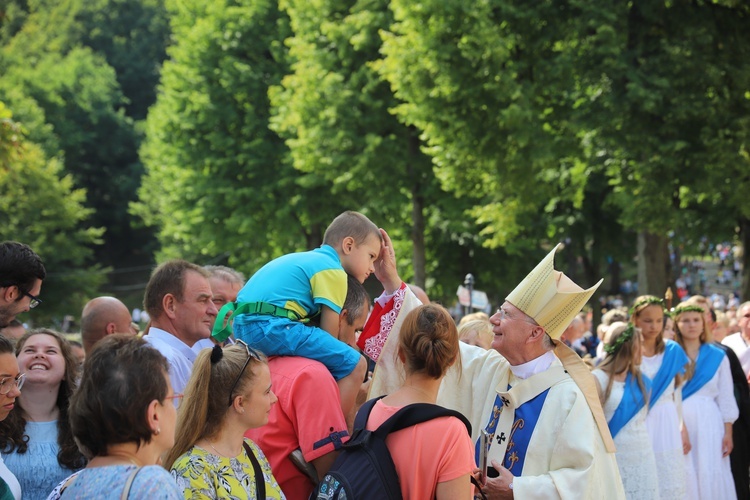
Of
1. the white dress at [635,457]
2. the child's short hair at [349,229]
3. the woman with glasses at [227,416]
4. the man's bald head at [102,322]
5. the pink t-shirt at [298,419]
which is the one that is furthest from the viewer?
the white dress at [635,457]

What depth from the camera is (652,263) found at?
20.4m

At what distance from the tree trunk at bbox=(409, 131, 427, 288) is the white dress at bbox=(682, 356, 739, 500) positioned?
14.8 meters

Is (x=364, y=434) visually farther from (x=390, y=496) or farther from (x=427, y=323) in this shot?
(x=427, y=323)

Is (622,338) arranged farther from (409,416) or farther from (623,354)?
(409,416)

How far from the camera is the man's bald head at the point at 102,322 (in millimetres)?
6336

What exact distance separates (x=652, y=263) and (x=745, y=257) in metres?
3.97

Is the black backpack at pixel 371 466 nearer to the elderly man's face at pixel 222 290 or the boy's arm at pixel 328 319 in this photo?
the boy's arm at pixel 328 319

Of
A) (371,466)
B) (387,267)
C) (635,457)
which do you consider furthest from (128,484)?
(635,457)

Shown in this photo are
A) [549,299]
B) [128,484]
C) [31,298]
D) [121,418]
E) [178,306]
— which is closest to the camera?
[128,484]

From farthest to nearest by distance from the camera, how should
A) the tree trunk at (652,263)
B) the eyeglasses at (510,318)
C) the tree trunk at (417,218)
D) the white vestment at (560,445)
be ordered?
the tree trunk at (417,218) < the tree trunk at (652,263) < the eyeglasses at (510,318) < the white vestment at (560,445)

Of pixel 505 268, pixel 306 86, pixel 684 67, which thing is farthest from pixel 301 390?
pixel 505 268

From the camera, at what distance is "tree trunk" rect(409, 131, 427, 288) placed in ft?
78.7

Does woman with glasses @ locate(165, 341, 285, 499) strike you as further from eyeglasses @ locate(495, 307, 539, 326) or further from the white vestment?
eyeglasses @ locate(495, 307, 539, 326)

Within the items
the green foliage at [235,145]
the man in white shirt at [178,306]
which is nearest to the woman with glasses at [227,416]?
the man in white shirt at [178,306]
